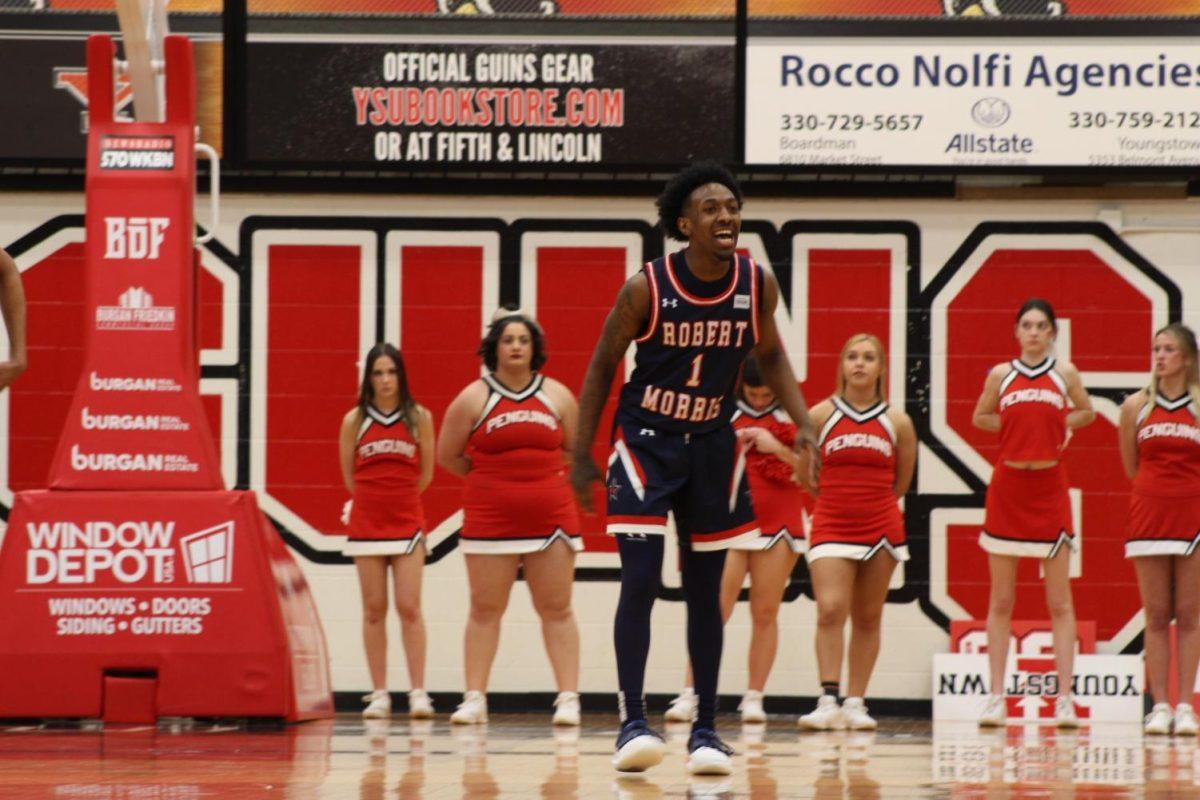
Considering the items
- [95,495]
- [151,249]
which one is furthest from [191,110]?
[95,495]

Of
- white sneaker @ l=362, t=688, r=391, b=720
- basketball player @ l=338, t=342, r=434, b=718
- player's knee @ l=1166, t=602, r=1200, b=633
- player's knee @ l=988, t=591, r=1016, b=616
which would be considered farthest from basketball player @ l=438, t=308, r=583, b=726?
player's knee @ l=1166, t=602, r=1200, b=633

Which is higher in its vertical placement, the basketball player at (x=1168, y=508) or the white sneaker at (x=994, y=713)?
the basketball player at (x=1168, y=508)

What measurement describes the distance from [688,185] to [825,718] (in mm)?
3743

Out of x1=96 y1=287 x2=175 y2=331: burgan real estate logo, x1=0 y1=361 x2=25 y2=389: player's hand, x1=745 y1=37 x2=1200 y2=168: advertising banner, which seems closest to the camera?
x1=0 y1=361 x2=25 y2=389: player's hand

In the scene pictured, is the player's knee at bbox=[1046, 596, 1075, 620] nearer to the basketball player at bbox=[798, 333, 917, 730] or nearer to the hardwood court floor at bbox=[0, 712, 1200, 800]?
the hardwood court floor at bbox=[0, 712, 1200, 800]

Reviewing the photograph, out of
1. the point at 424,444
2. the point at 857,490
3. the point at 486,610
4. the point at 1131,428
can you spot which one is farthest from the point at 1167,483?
the point at 424,444

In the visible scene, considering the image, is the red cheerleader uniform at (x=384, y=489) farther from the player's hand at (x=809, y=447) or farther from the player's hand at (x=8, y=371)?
the player's hand at (x=809, y=447)

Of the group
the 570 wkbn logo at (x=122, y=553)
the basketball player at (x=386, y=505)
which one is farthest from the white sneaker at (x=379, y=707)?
the 570 wkbn logo at (x=122, y=553)

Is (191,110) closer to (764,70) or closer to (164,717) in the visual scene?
(164,717)

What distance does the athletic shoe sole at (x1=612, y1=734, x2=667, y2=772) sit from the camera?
599 cm

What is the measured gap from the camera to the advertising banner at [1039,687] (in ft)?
34.0

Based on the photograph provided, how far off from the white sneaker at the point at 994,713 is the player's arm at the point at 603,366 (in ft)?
12.7

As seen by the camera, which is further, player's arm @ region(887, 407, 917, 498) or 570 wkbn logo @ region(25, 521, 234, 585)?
player's arm @ region(887, 407, 917, 498)

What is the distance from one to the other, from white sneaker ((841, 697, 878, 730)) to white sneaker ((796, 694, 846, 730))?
34 millimetres
